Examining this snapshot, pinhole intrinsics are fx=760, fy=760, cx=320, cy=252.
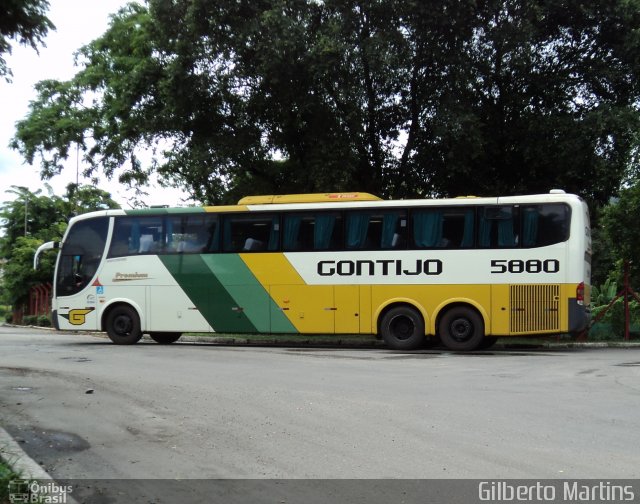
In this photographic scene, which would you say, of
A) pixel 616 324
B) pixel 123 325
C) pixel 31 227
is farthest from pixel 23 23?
pixel 31 227

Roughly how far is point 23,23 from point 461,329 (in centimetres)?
1274

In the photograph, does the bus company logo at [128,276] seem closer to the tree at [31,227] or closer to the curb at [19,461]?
the curb at [19,461]

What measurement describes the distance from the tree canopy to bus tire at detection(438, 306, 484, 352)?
4.34 meters

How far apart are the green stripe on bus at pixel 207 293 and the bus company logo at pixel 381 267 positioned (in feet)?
7.99

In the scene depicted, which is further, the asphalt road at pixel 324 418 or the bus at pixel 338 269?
the bus at pixel 338 269

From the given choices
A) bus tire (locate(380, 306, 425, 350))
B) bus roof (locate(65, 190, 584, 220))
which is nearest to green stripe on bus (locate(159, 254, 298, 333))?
bus roof (locate(65, 190, 584, 220))

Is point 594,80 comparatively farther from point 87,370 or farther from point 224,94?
point 87,370

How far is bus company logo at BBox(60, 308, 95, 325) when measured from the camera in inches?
795

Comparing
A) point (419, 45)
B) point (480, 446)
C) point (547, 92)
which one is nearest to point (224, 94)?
point (419, 45)

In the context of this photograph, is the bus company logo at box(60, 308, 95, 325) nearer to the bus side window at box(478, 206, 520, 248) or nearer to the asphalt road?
the asphalt road

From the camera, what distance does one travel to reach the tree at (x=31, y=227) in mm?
39531

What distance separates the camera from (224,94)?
21266 millimetres

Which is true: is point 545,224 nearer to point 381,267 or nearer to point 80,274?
point 381,267
